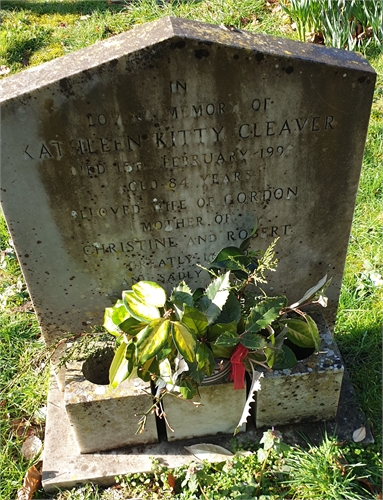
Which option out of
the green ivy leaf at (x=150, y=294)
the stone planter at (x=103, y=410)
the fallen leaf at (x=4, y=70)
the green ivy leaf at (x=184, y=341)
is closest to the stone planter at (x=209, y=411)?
the stone planter at (x=103, y=410)

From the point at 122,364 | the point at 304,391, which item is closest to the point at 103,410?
the point at 122,364

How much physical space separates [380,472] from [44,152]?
1920mm

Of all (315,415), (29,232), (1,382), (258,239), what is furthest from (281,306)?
(1,382)

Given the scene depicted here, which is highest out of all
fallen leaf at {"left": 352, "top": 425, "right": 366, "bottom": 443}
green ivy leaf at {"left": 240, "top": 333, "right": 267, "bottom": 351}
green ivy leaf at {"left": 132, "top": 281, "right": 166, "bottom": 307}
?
green ivy leaf at {"left": 132, "top": 281, "right": 166, "bottom": 307}

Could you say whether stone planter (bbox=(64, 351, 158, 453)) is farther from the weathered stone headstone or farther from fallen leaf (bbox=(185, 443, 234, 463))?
the weathered stone headstone

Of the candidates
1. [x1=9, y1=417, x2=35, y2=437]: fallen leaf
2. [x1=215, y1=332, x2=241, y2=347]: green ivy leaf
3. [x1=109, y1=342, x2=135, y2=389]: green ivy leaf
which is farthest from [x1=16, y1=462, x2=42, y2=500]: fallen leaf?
[x1=215, y1=332, x2=241, y2=347]: green ivy leaf

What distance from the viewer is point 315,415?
242 centimetres

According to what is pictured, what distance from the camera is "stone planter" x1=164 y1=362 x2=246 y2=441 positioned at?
7.23 feet

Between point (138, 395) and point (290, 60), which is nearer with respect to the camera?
point (290, 60)

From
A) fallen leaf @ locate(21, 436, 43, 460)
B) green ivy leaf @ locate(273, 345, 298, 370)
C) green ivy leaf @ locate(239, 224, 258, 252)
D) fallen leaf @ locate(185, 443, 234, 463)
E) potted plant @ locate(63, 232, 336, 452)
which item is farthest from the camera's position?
fallen leaf @ locate(21, 436, 43, 460)

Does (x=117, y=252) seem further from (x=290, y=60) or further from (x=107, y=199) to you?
(x=290, y=60)

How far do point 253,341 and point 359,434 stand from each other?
2.59ft

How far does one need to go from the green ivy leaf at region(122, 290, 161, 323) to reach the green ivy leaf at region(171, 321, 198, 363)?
0.10m

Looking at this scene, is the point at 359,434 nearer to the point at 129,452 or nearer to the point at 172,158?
the point at 129,452
